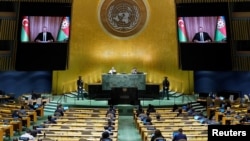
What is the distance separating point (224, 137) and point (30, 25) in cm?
2049

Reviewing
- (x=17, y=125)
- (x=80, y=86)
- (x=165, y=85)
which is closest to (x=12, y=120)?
(x=17, y=125)

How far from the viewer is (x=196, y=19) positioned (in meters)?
23.3

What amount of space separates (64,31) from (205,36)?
30.2 feet

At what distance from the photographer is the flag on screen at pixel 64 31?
23891 mm

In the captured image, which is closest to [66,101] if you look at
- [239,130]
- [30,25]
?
[30,25]

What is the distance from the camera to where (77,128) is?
13.3 metres

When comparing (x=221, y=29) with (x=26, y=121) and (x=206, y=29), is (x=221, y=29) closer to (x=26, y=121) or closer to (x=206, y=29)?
(x=206, y=29)

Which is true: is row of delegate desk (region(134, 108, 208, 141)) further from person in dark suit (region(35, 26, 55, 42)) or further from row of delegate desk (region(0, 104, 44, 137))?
person in dark suit (region(35, 26, 55, 42))

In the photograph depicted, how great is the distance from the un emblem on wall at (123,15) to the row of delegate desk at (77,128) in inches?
403

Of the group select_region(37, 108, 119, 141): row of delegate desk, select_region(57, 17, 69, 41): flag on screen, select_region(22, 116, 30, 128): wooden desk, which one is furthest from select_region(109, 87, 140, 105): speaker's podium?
select_region(22, 116, 30, 128): wooden desk

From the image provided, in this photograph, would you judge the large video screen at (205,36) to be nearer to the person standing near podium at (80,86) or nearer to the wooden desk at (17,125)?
the person standing near podium at (80,86)

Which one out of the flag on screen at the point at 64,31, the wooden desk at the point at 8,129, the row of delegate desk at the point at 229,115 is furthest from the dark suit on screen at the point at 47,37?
the row of delegate desk at the point at 229,115

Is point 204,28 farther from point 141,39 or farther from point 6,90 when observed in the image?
point 6,90

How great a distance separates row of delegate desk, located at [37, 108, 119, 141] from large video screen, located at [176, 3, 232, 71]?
27.3ft
